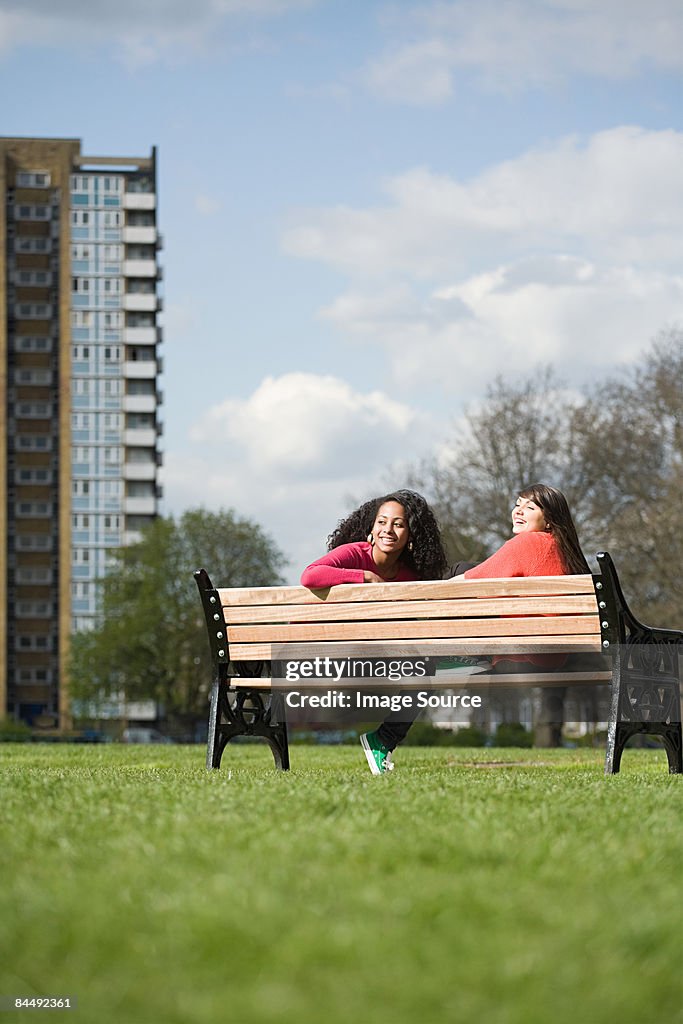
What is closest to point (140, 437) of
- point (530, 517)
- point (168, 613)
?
point (168, 613)

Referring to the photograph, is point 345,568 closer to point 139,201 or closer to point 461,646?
point 461,646

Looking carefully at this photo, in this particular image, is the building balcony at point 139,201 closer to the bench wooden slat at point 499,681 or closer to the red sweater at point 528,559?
the red sweater at point 528,559

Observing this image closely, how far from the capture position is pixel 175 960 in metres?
2.98

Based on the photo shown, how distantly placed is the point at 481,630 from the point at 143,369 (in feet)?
306

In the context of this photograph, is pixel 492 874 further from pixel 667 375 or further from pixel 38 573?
pixel 38 573

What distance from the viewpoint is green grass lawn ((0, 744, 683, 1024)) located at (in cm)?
269

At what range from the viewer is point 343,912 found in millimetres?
3377

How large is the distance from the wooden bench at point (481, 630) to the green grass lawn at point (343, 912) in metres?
2.52

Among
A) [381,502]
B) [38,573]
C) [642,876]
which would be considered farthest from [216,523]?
[642,876]

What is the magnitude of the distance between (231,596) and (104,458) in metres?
91.2

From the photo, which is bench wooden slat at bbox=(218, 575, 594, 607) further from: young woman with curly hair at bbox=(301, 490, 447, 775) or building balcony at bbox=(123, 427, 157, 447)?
building balcony at bbox=(123, 427, 157, 447)

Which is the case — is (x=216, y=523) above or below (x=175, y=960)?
above

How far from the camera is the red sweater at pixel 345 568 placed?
8320 millimetres

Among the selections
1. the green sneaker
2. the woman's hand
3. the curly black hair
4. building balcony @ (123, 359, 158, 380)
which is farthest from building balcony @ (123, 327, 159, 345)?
the green sneaker
